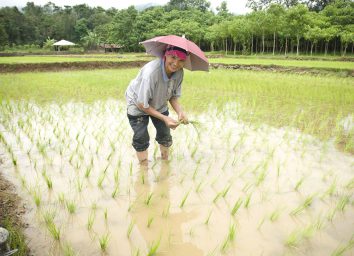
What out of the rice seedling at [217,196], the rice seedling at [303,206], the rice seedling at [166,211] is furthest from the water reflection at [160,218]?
the rice seedling at [303,206]

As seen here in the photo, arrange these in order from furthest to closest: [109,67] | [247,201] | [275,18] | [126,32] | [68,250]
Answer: [126,32]
[275,18]
[109,67]
[247,201]
[68,250]

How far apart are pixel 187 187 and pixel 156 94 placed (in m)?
0.86

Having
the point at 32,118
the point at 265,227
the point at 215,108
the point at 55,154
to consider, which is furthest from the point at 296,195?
the point at 32,118

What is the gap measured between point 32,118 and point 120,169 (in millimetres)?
2510

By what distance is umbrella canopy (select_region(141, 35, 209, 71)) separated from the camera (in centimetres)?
233

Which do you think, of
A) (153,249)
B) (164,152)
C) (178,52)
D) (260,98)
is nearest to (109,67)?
(260,98)

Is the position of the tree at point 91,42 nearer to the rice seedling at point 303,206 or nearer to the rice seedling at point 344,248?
the rice seedling at point 303,206

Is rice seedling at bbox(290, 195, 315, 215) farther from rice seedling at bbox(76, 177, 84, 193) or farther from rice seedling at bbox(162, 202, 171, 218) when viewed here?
rice seedling at bbox(76, 177, 84, 193)

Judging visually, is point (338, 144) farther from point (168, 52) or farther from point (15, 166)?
point (15, 166)

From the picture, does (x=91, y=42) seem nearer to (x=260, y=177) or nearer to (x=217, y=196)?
(x=260, y=177)

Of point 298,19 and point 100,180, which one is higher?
point 298,19

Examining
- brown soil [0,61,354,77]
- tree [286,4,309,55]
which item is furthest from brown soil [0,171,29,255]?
tree [286,4,309,55]

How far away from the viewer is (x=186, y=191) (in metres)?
2.48

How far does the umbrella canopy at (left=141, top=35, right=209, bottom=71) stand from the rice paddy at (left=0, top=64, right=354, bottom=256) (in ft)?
1.99
